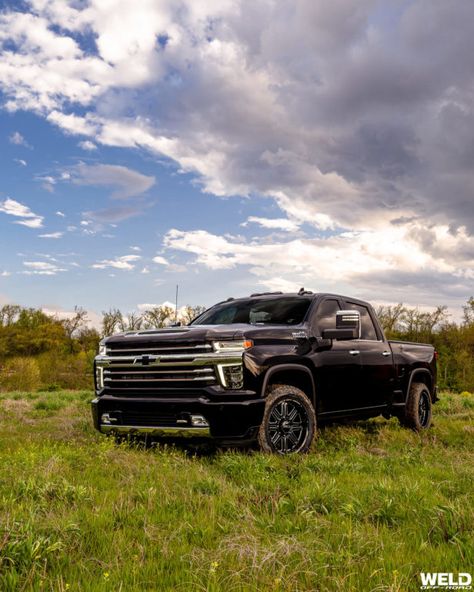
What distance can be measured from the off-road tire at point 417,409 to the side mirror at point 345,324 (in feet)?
8.29

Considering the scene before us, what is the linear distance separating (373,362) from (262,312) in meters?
1.96

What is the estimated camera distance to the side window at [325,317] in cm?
742

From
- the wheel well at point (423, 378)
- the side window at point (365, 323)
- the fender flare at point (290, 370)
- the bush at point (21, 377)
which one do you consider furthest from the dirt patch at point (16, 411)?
the bush at point (21, 377)

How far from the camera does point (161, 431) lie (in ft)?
20.5

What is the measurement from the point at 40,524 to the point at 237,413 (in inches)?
112

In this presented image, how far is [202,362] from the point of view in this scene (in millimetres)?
6137

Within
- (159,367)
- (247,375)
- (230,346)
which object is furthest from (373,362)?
(159,367)

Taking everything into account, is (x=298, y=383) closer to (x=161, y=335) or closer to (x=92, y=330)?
(x=161, y=335)

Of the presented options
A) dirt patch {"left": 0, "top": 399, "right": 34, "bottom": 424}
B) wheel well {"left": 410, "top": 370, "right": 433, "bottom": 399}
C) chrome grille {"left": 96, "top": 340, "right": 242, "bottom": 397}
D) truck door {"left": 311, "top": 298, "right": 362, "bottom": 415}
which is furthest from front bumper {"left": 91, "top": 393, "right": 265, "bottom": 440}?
dirt patch {"left": 0, "top": 399, "right": 34, "bottom": 424}

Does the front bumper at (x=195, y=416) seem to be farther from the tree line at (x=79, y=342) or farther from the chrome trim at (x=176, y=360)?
the tree line at (x=79, y=342)

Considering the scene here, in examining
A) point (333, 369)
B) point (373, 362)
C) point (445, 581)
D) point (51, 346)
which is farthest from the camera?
point (51, 346)

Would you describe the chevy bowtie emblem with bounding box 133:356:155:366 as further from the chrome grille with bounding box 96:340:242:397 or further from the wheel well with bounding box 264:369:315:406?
the wheel well with bounding box 264:369:315:406

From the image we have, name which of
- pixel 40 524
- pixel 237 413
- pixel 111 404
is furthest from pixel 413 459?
pixel 40 524

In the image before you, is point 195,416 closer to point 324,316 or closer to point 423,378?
point 324,316
